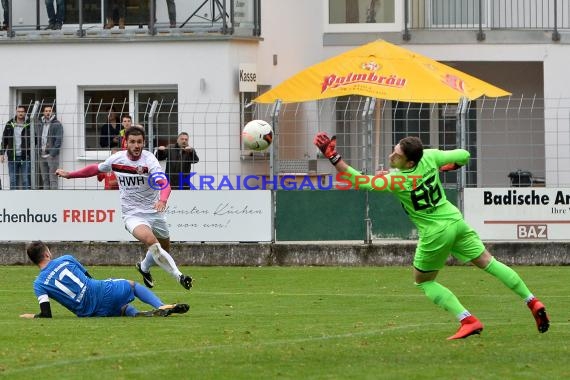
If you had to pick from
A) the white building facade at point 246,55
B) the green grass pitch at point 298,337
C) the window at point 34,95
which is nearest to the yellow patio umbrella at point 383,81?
the white building facade at point 246,55

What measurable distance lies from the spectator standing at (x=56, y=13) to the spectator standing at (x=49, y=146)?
185 inches

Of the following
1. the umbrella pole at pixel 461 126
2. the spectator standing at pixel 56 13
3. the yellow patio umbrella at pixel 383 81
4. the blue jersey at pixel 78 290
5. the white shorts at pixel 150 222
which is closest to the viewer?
the blue jersey at pixel 78 290

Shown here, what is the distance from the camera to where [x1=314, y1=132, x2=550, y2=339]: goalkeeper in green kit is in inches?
504

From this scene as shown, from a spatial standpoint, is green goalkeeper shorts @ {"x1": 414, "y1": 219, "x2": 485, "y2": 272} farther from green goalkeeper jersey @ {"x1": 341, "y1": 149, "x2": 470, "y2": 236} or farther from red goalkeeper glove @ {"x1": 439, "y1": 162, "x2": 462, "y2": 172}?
red goalkeeper glove @ {"x1": 439, "y1": 162, "x2": 462, "y2": 172}

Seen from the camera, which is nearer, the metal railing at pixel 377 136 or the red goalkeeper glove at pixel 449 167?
the red goalkeeper glove at pixel 449 167

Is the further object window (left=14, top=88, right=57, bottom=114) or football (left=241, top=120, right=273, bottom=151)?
window (left=14, top=88, right=57, bottom=114)

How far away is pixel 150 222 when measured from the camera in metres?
18.7

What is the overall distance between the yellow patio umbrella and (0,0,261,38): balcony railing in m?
3.06

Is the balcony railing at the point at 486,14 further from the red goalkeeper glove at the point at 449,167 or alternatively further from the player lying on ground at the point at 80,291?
the red goalkeeper glove at the point at 449,167

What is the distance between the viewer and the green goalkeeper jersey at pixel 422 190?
12.8 m

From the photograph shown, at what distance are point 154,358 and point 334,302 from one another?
640cm

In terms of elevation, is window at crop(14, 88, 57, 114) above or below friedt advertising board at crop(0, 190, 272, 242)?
above

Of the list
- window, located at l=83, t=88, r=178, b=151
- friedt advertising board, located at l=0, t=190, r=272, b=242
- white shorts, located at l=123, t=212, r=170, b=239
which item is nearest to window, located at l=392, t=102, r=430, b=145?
friedt advertising board, located at l=0, t=190, r=272, b=242

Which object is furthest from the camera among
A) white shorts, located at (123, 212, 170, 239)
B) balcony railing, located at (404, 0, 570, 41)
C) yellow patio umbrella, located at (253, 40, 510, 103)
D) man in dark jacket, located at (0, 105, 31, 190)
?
balcony railing, located at (404, 0, 570, 41)
